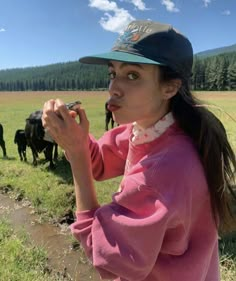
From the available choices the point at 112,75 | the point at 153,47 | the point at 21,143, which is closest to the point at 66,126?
the point at 112,75

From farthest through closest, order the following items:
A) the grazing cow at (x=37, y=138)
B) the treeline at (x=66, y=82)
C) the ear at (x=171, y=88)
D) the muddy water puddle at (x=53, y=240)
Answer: the treeline at (x=66, y=82) < the grazing cow at (x=37, y=138) < the muddy water puddle at (x=53, y=240) < the ear at (x=171, y=88)

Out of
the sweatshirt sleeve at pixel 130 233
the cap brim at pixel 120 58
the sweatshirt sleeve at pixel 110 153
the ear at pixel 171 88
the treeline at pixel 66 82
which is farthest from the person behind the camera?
the treeline at pixel 66 82

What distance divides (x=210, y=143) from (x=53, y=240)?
467cm

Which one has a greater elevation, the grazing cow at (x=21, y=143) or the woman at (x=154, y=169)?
the woman at (x=154, y=169)

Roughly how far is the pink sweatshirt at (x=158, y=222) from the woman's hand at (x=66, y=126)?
0.23 meters

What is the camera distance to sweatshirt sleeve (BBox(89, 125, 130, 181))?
1848 millimetres

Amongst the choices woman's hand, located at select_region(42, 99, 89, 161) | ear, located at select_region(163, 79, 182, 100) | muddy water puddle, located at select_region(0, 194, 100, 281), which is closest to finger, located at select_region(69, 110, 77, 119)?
woman's hand, located at select_region(42, 99, 89, 161)

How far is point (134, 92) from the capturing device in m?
1.40

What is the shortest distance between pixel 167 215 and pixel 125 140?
67 cm

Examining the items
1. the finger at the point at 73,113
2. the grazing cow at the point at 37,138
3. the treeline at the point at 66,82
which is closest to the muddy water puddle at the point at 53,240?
the grazing cow at the point at 37,138

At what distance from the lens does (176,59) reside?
1.38 metres

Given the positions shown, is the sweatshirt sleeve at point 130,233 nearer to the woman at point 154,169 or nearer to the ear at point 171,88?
the woman at point 154,169

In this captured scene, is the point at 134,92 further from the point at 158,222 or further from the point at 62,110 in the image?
the point at 158,222

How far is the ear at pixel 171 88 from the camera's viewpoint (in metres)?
1.45
